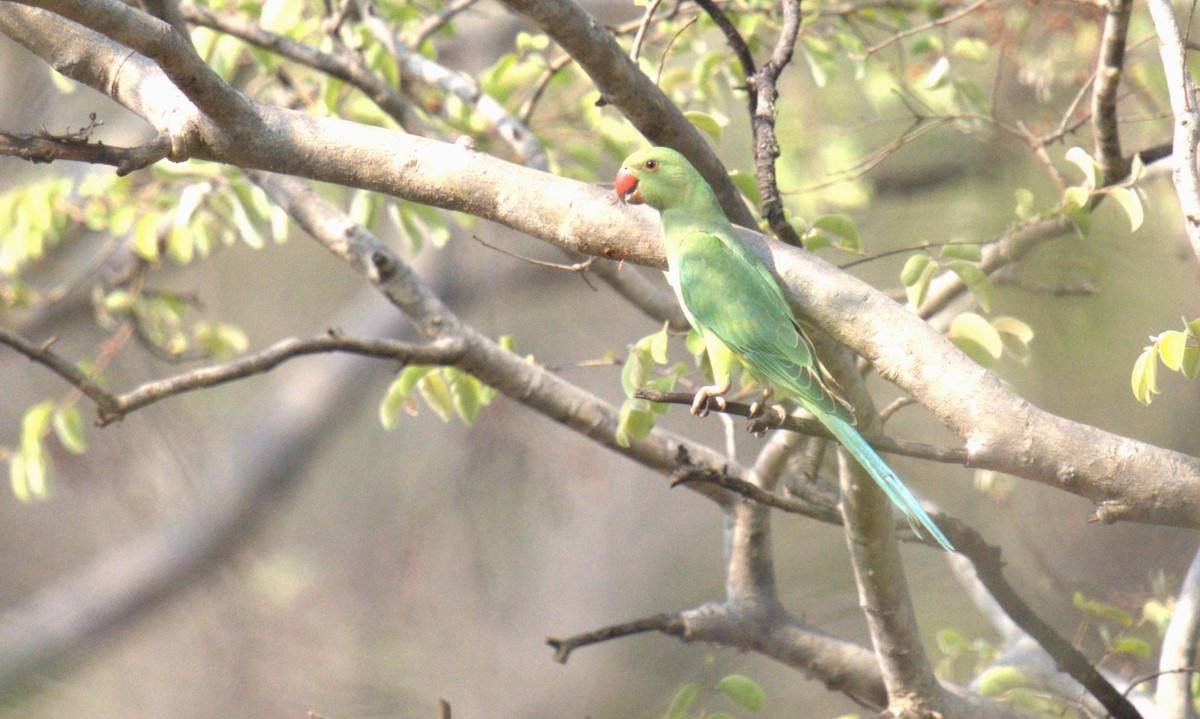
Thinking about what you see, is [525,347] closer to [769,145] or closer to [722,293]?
[722,293]

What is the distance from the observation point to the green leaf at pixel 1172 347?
1620 millimetres

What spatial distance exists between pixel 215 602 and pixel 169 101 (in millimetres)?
4441

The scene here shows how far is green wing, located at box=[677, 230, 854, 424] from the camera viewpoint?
2037mm

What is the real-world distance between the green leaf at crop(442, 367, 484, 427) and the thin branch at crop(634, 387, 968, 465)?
966mm

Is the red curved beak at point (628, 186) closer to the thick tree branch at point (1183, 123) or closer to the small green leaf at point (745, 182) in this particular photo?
the small green leaf at point (745, 182)

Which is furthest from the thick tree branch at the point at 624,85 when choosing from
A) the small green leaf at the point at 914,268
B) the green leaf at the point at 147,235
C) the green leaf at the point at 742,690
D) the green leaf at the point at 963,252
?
the green leaf at the point at 147,235

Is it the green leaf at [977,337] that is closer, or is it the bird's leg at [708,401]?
the bird's leg at [708,401]

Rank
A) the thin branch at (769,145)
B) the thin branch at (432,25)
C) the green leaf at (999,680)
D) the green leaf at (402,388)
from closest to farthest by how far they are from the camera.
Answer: the thin branch at (769,145) < the green leaf at (999,680) < the green leaf at (402,388) < the thin branch at (432,25)

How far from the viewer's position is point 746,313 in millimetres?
2146

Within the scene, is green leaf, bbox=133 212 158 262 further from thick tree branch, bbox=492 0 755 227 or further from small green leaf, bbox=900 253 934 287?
small green leaf, bbox=900 253 934 287

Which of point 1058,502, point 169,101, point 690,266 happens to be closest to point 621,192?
point 690,266

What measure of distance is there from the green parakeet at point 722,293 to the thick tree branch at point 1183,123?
67 centimetres

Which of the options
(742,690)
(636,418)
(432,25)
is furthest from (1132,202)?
(432,25)

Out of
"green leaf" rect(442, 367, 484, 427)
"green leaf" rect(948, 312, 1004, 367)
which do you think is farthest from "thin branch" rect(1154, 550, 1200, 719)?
"green leaf" rect(442, 367, 484, 427)
